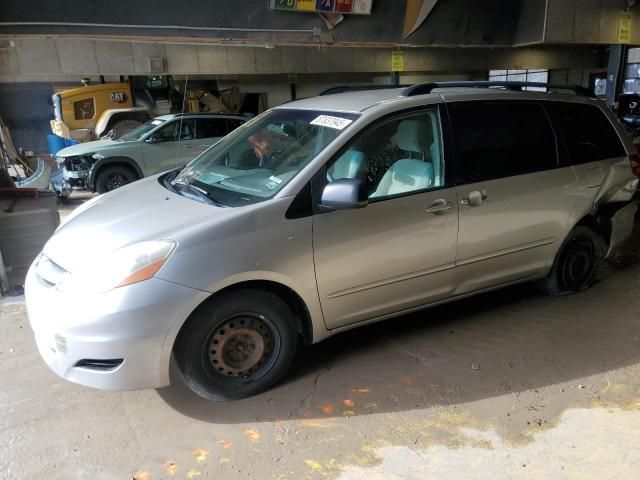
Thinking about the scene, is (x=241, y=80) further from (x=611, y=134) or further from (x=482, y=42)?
(x=611, y=134)

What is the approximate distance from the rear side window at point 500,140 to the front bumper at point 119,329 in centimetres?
201

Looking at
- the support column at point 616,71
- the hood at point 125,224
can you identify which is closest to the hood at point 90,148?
the hood at point 125,224

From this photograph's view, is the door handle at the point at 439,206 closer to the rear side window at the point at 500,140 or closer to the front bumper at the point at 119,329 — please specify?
the rear side window at the point at 500,140

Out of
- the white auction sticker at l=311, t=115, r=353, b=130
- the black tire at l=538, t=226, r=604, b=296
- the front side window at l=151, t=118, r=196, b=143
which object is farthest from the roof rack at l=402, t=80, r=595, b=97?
the front side window at l=151, t=118, r=196, b=143

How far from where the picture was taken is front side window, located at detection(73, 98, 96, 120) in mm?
11828

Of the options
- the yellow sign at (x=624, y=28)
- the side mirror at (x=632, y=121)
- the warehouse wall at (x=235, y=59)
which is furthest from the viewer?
the warehouse wall at (x=235, y=59)

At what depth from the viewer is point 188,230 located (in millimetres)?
2783

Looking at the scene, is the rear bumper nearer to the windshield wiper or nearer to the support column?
the windshield wiper

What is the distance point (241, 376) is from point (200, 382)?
0.25 meters

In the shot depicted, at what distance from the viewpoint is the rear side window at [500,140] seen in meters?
3.52

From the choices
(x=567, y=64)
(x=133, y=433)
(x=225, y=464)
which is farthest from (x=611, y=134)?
(x=567, y=64)

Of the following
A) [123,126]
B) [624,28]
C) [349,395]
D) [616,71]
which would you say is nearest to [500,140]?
[349,395]

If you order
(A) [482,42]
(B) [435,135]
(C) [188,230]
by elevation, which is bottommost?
(C) [188,230]

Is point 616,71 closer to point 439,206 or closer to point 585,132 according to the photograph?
point 585,132
